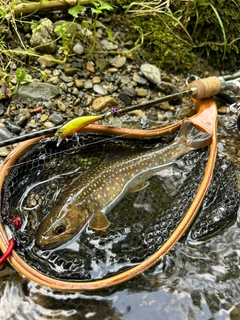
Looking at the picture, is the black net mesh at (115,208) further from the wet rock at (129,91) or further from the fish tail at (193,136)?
the wet rock at (129,91)

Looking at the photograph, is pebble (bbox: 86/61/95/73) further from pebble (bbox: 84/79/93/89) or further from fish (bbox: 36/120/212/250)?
fish (bbox: 36/120/212/250)

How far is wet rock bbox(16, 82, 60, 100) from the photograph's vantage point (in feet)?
12.6

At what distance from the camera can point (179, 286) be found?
9.53 ft

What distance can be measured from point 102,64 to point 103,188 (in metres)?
1.66

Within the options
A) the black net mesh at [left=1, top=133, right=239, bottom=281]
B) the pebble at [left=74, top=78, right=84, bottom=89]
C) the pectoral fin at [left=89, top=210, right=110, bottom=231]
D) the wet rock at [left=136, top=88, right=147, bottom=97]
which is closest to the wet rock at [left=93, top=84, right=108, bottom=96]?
the pebble at [left=74, top=78, right=84, bottom=89]

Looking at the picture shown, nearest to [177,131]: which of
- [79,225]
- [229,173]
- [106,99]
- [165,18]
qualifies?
[229,173]

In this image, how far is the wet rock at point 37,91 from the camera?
3.85 meters

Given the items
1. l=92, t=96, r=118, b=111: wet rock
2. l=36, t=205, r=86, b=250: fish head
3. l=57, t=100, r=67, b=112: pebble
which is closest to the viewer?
l=36, t=205, r=86, b=250: fish head

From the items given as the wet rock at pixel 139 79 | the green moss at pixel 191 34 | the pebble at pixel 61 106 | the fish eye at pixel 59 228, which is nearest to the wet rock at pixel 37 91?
the pebble at pixel 61 106

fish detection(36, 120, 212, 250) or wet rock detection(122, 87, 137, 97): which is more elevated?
wet rock detection(122, 87, 137, 97)

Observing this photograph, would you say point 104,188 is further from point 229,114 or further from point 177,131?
point 229,114

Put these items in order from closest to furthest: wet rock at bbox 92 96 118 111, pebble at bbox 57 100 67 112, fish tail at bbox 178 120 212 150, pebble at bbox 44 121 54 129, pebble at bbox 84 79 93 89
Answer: fish tail at bbox 178 120 212 150 < pebble at bbox 44 121 54 129 < pebble at bbox 57 100 67 112 < wet rock at bbox 92 96 118 111 < pebble at bbox 84 79 93 89

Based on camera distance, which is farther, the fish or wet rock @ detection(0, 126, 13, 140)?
wet rock @ detection(0, 126, 13, 140)

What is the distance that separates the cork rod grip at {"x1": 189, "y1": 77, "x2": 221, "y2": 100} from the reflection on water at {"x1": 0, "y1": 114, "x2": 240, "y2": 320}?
1372mm
